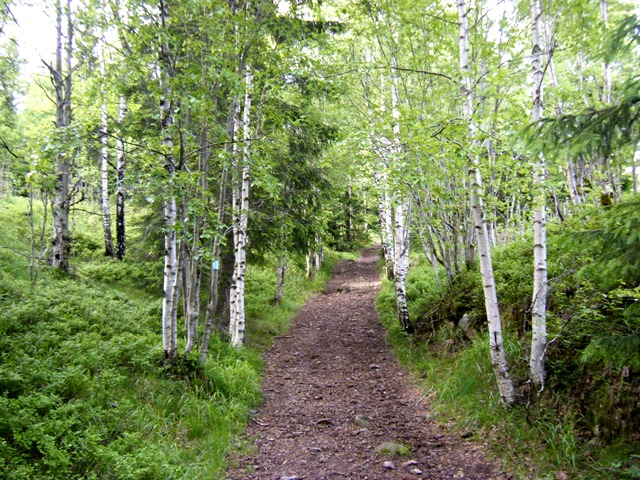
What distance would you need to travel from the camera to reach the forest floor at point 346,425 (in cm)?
461

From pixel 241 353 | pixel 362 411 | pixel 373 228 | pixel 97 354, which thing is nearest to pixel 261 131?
pixel 241 353

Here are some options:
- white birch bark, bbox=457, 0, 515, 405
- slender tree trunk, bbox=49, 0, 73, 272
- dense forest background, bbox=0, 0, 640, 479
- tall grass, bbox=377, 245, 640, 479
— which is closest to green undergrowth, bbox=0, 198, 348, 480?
dense forest background, bbox=0, 0, 640, 479

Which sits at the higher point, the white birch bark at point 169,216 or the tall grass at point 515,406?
the white birch bark at point 169,216

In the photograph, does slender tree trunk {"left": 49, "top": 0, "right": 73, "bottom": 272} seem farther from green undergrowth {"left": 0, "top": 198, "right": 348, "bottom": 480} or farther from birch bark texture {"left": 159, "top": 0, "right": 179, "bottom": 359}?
birch bark texture {"left": 159, "top": 0, "right": 179, "bottom": 359}

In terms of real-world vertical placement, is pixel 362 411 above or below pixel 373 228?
below

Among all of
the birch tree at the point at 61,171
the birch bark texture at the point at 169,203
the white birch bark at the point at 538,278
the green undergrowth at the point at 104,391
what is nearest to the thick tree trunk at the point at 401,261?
the green undergrowth at the point at 104,391

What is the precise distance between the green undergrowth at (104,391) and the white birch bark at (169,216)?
0.47m

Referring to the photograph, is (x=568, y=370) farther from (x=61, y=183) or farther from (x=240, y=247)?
(x=61, y=183)

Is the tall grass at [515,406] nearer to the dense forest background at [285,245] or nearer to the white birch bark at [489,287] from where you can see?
the dense forest background at [285,245]

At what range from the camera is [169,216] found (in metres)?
5.81

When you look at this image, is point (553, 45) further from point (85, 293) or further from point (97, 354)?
point (85, 293)

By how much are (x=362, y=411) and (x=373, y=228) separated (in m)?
28.1

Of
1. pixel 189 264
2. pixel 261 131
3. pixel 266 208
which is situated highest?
pixel 261 131

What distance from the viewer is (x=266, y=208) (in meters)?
9.91
